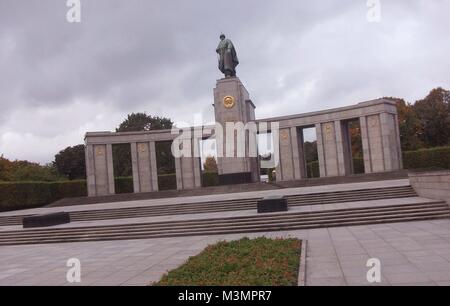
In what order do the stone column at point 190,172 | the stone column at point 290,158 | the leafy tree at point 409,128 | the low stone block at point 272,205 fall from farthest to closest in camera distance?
the leafy tree at point 409,128 < the stone column at point 190,172 < the stone column at point 290,158 < the low stone block at point 272,205

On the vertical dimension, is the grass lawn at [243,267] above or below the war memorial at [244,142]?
below

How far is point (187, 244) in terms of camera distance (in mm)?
15367

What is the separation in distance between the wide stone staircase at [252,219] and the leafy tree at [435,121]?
40.1 meters

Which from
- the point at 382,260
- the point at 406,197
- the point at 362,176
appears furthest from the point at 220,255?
the point at 362,176

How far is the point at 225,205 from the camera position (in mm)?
23719

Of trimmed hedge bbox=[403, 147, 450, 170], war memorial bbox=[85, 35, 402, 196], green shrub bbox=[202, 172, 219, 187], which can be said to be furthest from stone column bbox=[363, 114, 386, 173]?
green shrub bbox=[202, 172, 219, 187]

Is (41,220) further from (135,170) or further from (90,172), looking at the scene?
(135,170)

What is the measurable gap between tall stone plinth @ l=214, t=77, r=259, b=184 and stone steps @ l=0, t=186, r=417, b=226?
1166 cm

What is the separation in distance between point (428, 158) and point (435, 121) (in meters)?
21.1

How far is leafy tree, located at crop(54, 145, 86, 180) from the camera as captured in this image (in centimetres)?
6925

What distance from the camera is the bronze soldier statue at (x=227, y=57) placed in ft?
121

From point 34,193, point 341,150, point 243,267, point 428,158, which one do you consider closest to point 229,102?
point 341,150

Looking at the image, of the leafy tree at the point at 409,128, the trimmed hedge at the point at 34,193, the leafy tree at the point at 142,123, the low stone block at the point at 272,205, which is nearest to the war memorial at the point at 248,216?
the low stone block at the point at 272,205

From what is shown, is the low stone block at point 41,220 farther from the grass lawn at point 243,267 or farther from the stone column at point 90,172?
the stone column at point 90,172
